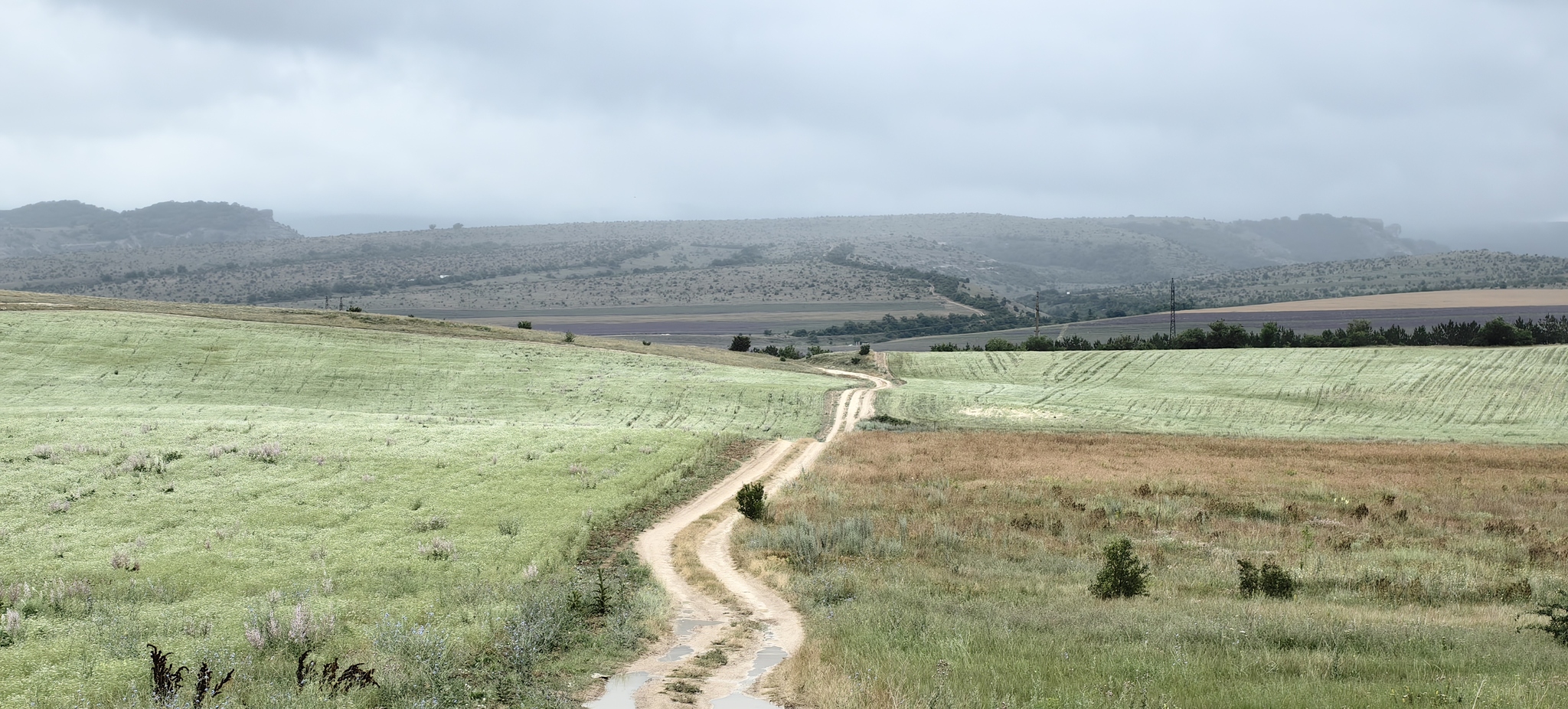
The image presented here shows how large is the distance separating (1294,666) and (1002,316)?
631 ft

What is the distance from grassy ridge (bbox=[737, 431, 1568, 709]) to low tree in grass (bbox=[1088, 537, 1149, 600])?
47cm

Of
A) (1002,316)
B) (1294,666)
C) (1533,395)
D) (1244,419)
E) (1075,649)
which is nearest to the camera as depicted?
(1294,666)

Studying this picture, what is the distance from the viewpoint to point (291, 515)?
69.6 ft

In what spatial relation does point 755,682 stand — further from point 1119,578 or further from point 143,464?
point 143,464

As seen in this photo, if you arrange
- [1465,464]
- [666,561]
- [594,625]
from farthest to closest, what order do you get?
[1465,464] < [666,561] < [594,625]

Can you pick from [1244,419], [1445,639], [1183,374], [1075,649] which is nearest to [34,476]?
[1075,649]

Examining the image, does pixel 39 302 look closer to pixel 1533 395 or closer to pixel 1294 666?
pixel 1294 666

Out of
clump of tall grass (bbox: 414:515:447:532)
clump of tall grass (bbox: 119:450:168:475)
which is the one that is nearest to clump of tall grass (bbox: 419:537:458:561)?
clump of tall grass (bbox: 414:515:447:532)

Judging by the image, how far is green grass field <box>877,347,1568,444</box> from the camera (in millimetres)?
53188

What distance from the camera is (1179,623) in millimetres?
14055

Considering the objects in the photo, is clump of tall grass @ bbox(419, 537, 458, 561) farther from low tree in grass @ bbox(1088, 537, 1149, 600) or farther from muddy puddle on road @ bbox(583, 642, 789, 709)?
low tree in grass @ bbox(1088, 537, 1149, 600)

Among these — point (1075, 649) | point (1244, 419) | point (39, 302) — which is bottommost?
point (1244, 419)

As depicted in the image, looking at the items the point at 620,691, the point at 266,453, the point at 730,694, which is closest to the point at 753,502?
the point at 620,691

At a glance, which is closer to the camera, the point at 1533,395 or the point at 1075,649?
the point at 1075,649
